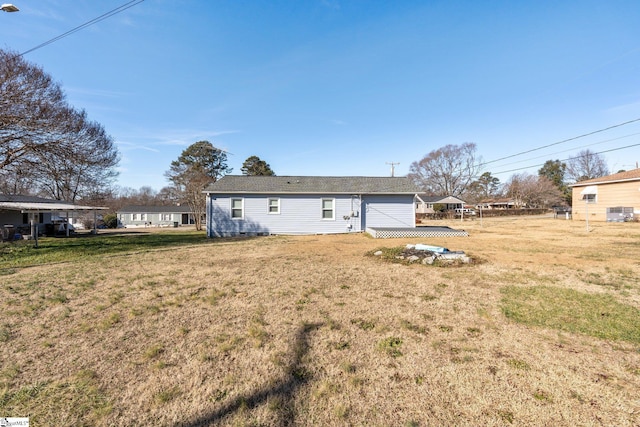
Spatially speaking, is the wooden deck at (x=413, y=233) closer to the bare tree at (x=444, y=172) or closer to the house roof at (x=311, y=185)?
the house roof at (x=311, y=185)

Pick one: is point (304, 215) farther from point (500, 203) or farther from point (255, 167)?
point (500, 203)

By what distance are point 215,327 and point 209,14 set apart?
35.6 ft

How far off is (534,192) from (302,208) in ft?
180

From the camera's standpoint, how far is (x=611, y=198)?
23156 mm

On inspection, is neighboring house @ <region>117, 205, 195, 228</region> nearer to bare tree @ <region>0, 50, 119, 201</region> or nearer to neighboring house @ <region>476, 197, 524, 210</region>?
bare tree @ <region>0, 50, 119, 201</region>

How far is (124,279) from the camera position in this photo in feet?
21.3

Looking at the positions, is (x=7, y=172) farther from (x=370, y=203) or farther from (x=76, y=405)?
(x=370, y=203)

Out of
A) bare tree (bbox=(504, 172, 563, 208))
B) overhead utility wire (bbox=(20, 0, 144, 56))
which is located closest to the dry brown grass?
overhead utility wire (bbox=(20, 0, 144, 56))

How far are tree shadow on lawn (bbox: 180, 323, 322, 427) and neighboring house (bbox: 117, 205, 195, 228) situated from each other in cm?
4559

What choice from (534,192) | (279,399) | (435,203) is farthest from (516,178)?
(279,399)

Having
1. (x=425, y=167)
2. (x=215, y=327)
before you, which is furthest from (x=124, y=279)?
(x=425, y=167)

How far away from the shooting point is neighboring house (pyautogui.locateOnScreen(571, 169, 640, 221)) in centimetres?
2144

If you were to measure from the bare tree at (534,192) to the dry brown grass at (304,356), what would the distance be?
57.8 metres

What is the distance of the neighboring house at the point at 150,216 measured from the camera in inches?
1731
